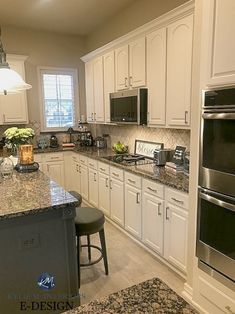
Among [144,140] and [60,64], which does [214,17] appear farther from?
[60,64]

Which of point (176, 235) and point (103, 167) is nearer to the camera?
point (176, 235)

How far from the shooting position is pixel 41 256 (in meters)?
1.88

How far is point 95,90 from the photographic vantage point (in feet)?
14.9

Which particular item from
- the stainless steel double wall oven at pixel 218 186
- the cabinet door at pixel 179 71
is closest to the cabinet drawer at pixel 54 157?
the cabinet door at pixel 179 71

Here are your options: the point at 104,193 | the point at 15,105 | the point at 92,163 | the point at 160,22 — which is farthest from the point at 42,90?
the point at 160,22

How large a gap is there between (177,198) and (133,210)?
875 millimetres

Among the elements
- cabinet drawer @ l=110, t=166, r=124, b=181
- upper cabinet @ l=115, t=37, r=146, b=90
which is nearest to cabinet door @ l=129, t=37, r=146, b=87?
upper cabinet @ l=115, t=37, r=146, b=90

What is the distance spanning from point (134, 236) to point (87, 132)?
288cm

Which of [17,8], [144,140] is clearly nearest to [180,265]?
[144,140]

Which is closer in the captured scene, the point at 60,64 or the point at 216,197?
the point at 216,197

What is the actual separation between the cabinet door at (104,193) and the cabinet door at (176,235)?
4.40 ft

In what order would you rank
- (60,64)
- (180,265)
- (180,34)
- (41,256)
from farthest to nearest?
(60,64)
(180,34)
(180,265)
(41,256)

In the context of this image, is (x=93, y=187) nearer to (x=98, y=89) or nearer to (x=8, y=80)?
(x=98, y=89)

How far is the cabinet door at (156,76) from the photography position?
288 centimetres
